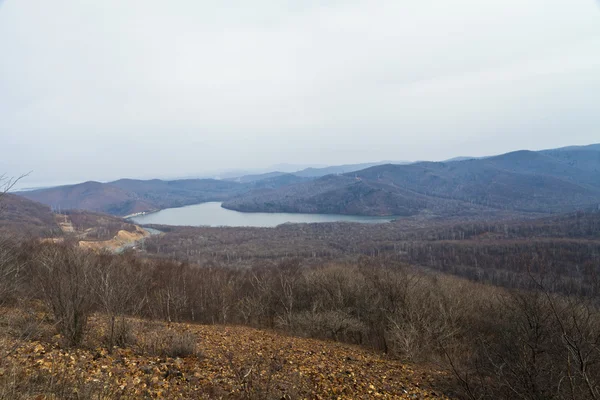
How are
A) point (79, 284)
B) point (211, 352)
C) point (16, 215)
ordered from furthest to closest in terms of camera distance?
point (16, 215), point (211, 352), point (79, 284)

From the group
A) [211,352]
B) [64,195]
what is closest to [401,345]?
[211,352]

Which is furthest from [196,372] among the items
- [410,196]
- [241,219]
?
[410,196]

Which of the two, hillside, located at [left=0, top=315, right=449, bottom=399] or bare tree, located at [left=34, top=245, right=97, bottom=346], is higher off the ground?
bare tree, located at [left=34, top=245, right=97, bottom=346]

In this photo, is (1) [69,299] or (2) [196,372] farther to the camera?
(1) [69,299]

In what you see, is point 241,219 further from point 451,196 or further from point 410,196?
point 451,196

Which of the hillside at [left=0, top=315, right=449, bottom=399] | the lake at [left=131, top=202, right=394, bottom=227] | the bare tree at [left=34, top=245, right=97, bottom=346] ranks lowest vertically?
the lake at [left=131, top=202, right=394, bottom=227]

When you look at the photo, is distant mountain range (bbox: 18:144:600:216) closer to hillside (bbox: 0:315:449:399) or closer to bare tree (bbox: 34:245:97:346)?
hillside (bbox: 0:315:449:399)

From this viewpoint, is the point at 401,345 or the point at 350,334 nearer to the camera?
the point at 401,345

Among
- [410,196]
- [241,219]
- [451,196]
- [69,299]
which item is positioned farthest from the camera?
[451,196]

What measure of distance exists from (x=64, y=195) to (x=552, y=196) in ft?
894

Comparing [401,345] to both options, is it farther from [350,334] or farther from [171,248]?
[171,248]

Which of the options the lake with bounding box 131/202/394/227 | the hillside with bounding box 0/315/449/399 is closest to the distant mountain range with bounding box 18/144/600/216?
the lake with bounding box 131/202/394/227

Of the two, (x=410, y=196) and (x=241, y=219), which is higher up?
(x=410, y=196)

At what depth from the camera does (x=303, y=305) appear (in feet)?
56.7
